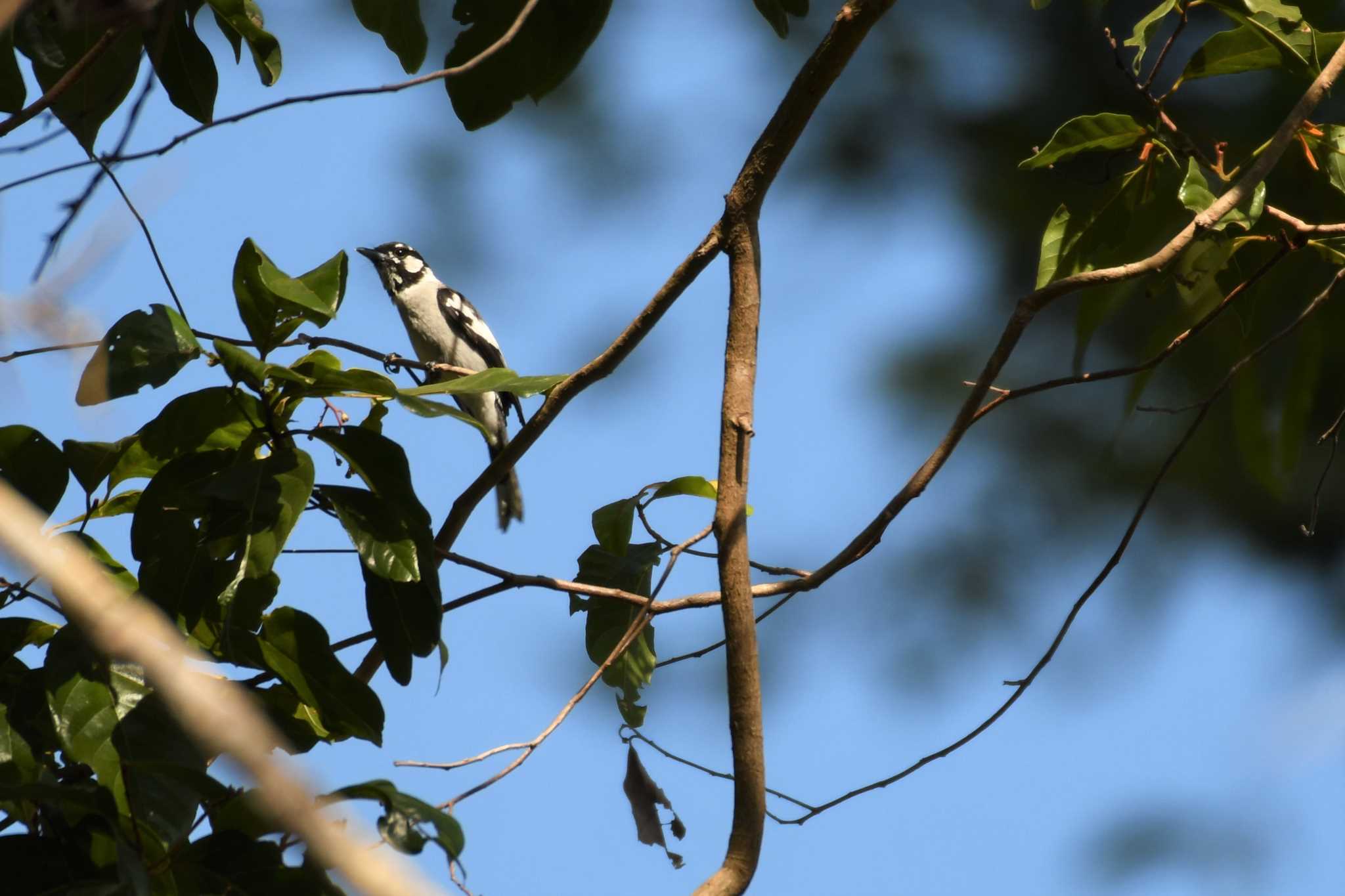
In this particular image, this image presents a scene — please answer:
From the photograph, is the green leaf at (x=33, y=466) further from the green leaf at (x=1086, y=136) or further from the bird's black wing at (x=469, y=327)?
the bird's black wing at (x=469, y=327)

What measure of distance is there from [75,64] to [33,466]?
0.69m

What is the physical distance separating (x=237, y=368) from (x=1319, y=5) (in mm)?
1958

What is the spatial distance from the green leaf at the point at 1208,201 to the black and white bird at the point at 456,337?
3.96 m

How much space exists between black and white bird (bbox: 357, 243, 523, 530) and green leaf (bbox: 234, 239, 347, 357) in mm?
3699

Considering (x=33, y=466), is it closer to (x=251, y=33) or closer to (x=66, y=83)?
(x=66, y=83)

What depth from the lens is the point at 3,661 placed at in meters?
1.77

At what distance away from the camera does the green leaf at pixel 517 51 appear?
2.17 m

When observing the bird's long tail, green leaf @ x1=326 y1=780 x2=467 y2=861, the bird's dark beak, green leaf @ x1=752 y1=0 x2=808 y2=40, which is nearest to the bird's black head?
the bird's dark beak

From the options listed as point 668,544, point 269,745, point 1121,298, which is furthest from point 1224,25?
point 269,745

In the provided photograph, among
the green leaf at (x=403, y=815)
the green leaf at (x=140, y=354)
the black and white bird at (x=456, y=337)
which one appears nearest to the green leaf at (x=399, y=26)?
the green leaf at (x=140, y=354)

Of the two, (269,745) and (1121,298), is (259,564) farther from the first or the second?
(1121,298)

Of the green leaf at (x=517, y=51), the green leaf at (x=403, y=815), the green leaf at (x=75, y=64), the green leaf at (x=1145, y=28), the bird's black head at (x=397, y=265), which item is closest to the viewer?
the green leaf at (x=403, y=815)

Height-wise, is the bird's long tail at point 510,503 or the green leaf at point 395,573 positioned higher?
the bird's long tail at point 510,503

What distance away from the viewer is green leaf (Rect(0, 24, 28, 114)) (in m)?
2.09
